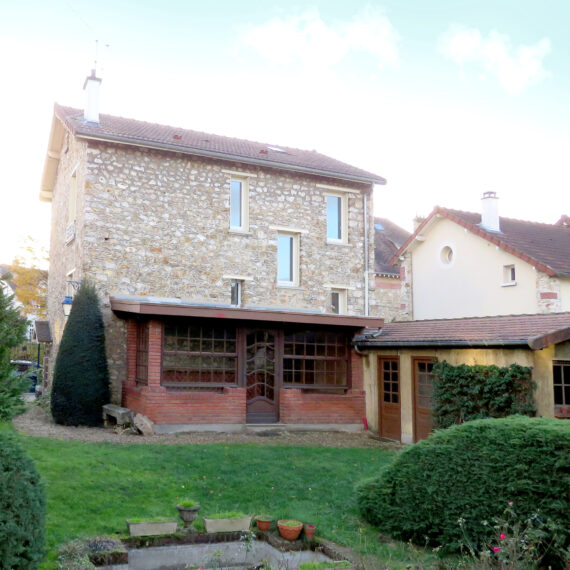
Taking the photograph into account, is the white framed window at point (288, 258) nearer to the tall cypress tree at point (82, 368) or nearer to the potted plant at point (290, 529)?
the tall cypress tree at point (82, 368)

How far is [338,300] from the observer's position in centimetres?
1959

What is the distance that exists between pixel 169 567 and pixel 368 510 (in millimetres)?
2371

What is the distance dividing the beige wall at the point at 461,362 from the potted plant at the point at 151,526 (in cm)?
755

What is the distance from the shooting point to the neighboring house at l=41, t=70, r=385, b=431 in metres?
14.2

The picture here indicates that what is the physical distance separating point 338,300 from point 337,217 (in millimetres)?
A: 2687

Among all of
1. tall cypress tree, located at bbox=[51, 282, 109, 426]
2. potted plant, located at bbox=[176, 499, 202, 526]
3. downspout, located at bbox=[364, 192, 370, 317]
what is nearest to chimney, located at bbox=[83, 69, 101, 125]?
tall cypress tree, located at bbox=[51, 282, 109, 426]

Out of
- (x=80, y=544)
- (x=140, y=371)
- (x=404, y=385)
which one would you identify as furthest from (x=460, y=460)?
(x=140, y=371)

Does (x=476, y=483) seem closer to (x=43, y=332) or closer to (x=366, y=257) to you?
(x=366, y=257)

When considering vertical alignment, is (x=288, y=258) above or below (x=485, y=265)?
below

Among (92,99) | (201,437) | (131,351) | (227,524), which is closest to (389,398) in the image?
(201,437)

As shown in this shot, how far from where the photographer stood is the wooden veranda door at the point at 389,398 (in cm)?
1433

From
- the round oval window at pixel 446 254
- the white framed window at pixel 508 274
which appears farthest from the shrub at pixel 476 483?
the round oval window at pixel 446 254

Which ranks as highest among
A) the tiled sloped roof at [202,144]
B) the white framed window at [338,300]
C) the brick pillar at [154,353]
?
the tiled sloped roof at [202,144]

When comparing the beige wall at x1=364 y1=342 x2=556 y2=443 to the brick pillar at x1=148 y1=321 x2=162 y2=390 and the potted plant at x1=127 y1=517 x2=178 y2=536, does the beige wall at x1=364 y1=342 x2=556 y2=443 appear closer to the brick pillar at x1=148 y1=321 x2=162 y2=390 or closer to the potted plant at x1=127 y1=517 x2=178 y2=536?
the brick pillar at x1=148 y1=321 x2=162 y2=390
